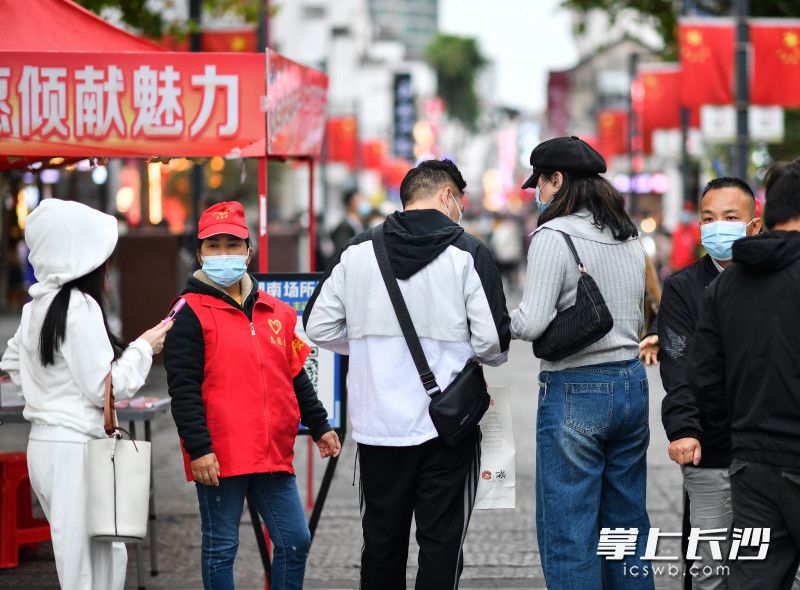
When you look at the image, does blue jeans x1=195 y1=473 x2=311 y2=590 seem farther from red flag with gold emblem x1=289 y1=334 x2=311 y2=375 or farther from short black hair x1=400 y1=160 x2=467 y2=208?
short black hair x1=400 y1=160 x2=467 y2=208

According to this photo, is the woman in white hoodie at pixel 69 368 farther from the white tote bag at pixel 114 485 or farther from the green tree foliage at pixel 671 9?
the green tree foliage at pixel 671 9

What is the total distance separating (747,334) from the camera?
4.20 m

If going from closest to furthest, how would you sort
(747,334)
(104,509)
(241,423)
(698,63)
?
(747,334)
(104,509)
(241,423)
(698,63)

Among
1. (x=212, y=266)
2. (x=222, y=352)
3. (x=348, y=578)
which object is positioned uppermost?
(x=212, y=266)

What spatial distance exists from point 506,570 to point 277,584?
6.95 ft

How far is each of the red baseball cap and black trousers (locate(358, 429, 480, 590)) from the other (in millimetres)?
1017

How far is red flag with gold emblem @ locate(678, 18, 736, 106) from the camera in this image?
1540 centimetres

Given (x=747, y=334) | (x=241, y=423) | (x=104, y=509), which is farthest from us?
(x=241, y=423)

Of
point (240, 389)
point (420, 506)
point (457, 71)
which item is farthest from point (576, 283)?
point (457, 71)

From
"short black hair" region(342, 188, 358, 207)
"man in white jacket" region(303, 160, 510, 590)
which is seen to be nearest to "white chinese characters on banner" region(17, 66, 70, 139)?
"man in white jacket" region(303, 160, 510, 590)

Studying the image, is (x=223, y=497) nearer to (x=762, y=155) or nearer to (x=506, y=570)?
(x=506, y=570)

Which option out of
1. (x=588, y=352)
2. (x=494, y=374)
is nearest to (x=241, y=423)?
(x=588, y=352)

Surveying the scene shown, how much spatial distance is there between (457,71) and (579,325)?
12261 cm

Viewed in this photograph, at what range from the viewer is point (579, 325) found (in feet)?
16.4
